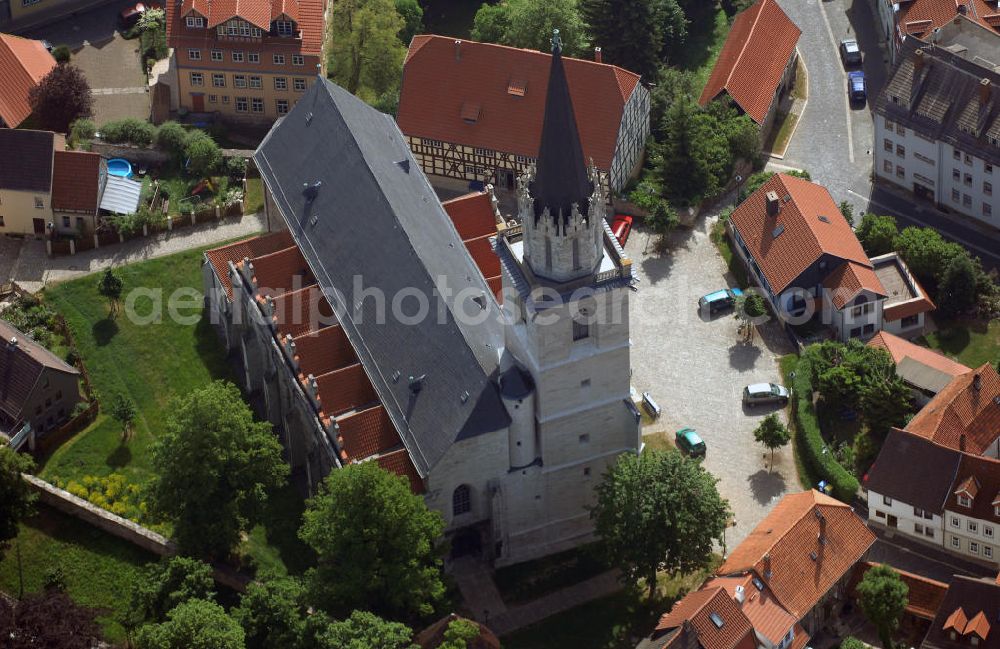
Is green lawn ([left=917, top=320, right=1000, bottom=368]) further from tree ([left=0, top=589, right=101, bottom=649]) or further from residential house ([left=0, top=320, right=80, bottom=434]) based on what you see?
tree ([left=0, top=589, right=101, bottom=649])

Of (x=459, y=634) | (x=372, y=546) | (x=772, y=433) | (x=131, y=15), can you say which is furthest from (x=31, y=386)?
(x=131, y=15)

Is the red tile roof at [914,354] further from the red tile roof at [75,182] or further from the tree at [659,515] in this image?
the red tile roof at [75,182]

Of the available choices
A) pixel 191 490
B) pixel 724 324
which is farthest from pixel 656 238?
pixel 191 490

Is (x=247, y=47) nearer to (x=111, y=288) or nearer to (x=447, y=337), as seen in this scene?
(x=111, y=288)

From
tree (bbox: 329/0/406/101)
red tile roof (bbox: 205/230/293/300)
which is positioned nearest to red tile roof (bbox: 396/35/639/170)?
tree (bbox: 329/0/406/101)

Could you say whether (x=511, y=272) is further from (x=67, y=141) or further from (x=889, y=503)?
(x=67, y=141)
